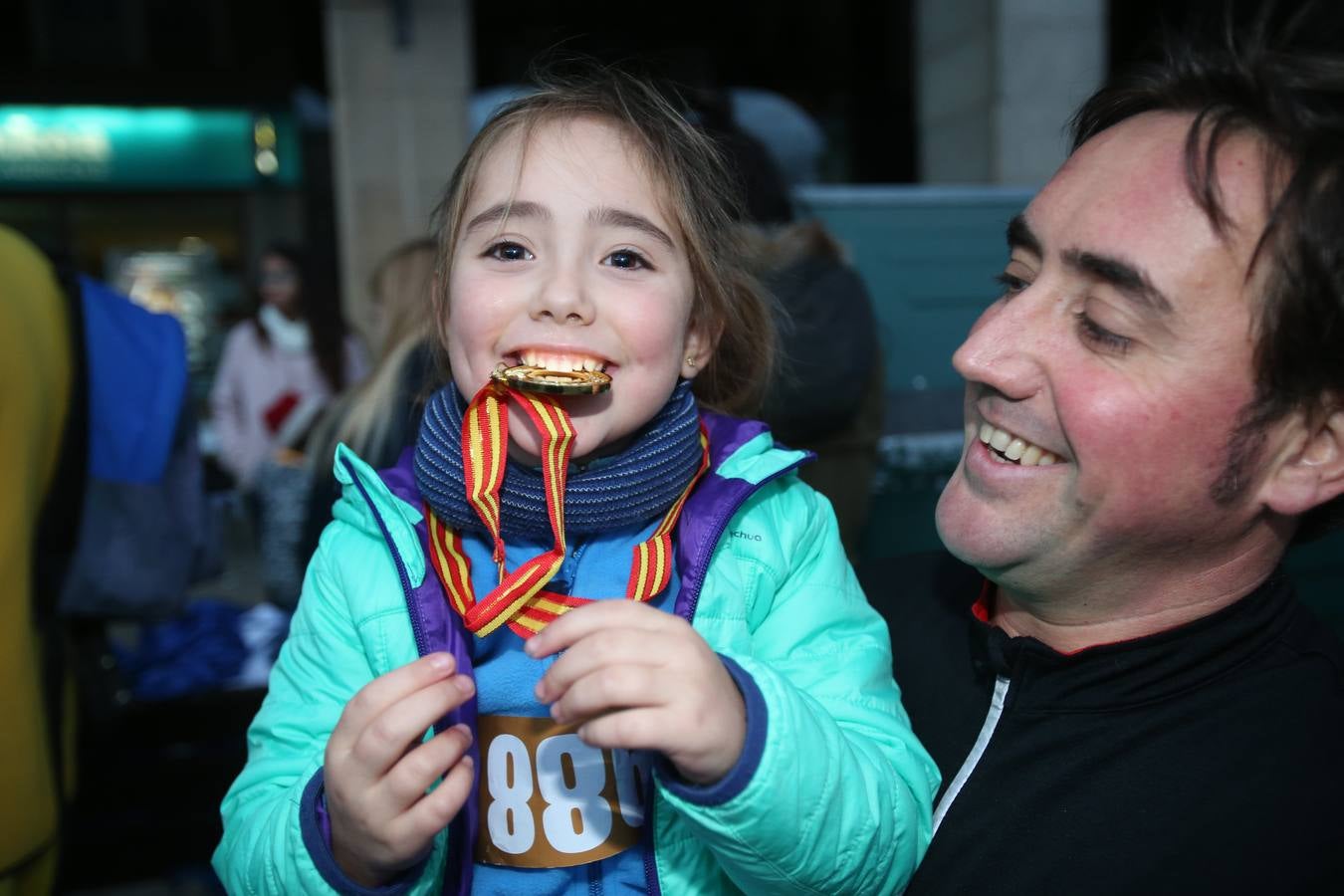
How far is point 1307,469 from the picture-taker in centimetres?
119

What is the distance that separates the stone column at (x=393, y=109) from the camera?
22.8 feet

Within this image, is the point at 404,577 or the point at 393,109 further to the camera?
the point at 393,109

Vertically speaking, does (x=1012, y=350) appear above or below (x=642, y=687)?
above

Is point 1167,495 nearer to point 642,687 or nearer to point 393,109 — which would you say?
point 642,687

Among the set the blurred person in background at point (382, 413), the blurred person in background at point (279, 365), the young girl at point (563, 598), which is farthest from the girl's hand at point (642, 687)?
the blurred person in background at point (279, 365)

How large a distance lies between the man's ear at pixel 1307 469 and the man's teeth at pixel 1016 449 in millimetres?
268

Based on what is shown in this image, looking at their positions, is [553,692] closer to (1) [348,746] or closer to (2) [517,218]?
(1) [348,746]

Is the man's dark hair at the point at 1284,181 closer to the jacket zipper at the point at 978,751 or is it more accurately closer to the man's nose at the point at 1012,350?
the man's nose at the point at 1012,350

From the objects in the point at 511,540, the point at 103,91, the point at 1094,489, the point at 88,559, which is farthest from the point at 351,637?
the point at 103,91

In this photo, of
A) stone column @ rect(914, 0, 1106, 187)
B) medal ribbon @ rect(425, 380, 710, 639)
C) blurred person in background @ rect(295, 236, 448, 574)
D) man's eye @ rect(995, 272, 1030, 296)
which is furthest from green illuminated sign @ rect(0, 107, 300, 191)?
man's eye @ rect(995, 272, 1030, 296)

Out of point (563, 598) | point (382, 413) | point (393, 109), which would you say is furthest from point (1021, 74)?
point (563, 598)

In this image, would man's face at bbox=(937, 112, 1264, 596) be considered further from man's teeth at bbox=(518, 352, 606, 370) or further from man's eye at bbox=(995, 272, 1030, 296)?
man's teeth at bbox=(518, 352, 606, 370)

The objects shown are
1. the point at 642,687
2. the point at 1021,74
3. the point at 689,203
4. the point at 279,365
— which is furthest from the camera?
the point at 1021,74

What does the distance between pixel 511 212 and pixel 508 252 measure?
0.06 metres
